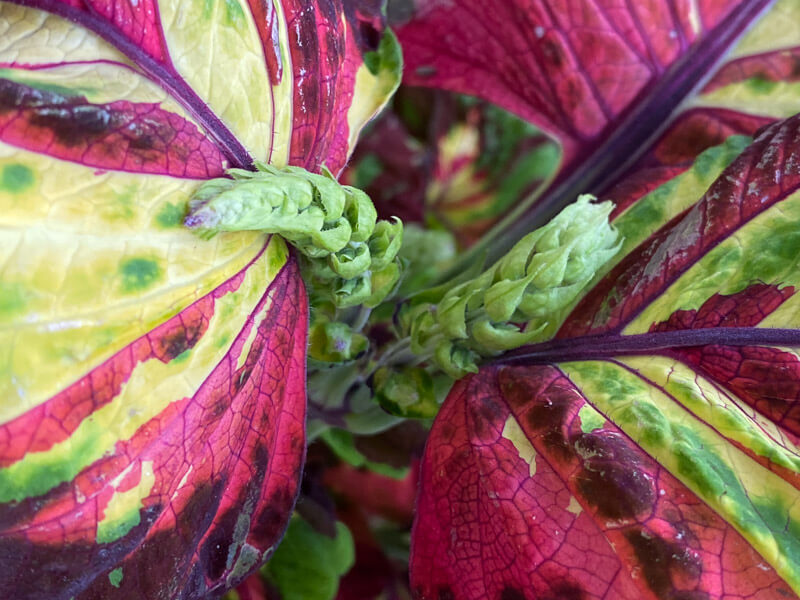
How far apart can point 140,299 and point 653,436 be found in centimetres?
29

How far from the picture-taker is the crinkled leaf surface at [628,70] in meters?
0.64

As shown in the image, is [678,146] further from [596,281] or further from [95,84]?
[95,84]

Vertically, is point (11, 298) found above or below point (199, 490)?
above

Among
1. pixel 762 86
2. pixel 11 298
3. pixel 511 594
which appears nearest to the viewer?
pixel 11 298

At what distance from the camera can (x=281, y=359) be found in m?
0.46

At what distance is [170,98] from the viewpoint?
1.34ft

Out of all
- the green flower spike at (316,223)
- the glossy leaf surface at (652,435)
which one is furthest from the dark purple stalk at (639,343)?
the green flower spike at (316,223)

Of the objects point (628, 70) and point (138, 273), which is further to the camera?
point (628, 70)

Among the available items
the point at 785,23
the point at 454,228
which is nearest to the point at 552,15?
the point at 785,23

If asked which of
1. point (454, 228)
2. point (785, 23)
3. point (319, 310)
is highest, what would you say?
point (785, 23)

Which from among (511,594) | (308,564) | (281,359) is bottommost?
(308,564)

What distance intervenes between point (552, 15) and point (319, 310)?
317 mm

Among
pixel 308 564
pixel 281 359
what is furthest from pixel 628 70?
pixel 308 564

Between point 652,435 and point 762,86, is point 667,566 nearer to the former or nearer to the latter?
point 652,435
